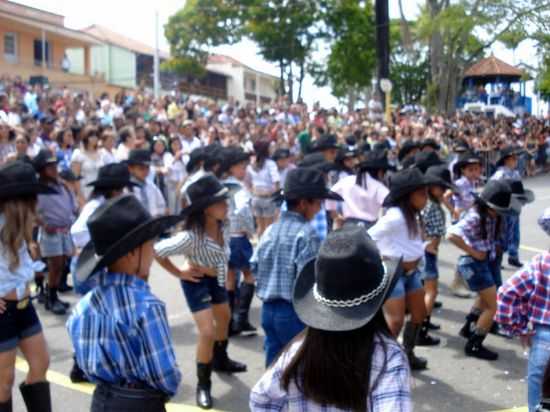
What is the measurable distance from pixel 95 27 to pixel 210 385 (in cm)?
5555

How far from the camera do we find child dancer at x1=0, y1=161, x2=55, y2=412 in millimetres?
4250

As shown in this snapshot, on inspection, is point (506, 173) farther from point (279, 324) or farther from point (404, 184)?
point (279, 324)

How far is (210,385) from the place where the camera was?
17.9ft

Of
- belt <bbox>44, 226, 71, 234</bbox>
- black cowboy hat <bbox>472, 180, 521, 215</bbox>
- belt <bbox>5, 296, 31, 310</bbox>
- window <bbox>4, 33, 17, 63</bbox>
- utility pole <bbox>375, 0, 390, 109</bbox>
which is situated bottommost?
→ belt <bbox>5, 296, 31, 310</bbox>

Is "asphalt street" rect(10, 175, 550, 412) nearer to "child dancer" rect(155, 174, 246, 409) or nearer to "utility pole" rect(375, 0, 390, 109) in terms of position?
"child dancer" rect(155, 174, 246, 409)

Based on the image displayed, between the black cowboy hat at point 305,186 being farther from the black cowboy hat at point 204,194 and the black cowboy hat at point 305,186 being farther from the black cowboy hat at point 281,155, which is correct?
the black cowboy hat at point 281,155

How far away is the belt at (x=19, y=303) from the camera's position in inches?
168

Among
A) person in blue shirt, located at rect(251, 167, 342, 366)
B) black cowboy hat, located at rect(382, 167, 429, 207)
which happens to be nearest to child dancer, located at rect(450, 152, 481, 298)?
black cowboy hat, located at rect(382, 167, 429, 207)

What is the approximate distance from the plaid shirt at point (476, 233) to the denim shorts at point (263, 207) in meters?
4.23

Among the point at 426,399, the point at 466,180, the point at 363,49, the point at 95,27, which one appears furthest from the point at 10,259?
the point at 95,27

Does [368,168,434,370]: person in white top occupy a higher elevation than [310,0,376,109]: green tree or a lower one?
lower

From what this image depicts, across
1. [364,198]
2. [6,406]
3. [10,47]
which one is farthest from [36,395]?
[10,47]

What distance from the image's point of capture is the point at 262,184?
10531 mm

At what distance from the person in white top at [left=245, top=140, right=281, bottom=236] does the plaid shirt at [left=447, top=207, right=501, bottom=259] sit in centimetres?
427
